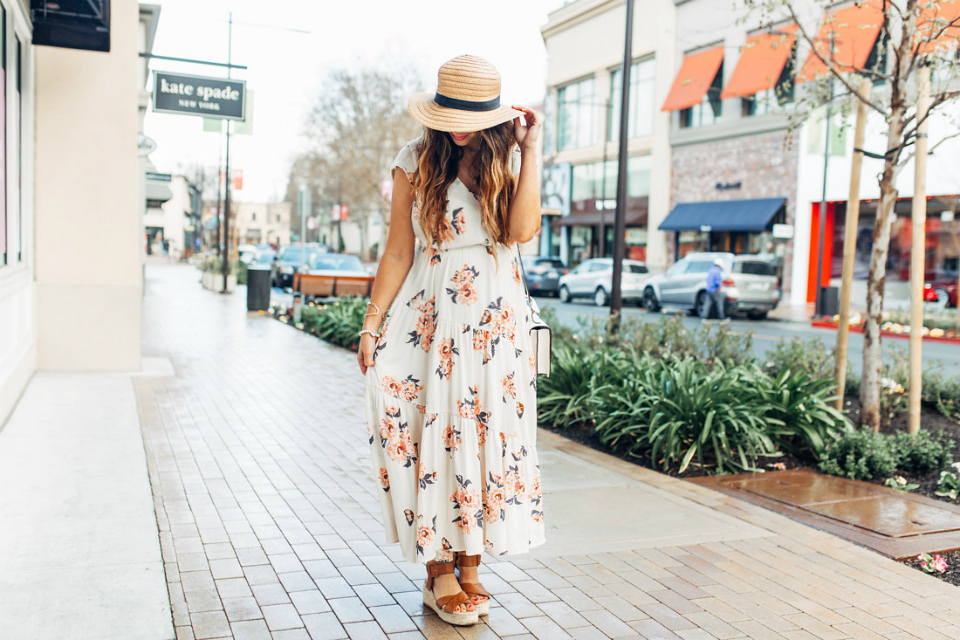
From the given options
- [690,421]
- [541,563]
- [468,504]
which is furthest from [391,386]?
[690,421]

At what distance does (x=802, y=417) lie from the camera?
6.31 m

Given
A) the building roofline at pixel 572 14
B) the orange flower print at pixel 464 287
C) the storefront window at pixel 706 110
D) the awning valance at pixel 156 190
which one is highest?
the building roofline at pixel 572 14

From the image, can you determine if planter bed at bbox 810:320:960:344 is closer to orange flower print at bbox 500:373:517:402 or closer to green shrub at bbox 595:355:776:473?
green shrub at bbox 595:355:776:473

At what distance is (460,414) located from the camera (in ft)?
10.4

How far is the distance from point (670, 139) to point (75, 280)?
91.6ft

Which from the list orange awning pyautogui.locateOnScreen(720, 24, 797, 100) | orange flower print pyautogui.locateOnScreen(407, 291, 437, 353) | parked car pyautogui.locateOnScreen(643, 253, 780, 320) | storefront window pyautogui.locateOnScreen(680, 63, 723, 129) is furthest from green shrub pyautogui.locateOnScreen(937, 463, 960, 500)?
storefront window pyautogui.locateOnScreen(680, 63, 723, 129)

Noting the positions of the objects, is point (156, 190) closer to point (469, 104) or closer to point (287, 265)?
point (287, 265)

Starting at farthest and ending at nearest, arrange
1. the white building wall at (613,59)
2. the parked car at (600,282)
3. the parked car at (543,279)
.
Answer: the white building wall at (613,59) → the parked car at (543,279) → the parked car at (600,282)

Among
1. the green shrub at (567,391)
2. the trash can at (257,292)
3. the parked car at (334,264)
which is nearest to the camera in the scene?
the green shrub at (567,391)

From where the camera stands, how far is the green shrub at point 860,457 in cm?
579

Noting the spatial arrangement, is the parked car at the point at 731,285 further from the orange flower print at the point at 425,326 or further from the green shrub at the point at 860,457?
the orange flower print at the point at 425,326

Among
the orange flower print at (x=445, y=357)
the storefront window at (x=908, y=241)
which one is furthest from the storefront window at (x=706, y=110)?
the orange flower print at (x=445, y=357)

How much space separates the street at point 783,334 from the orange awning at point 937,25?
11.3 ft

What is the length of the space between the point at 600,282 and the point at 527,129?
23253 mm
